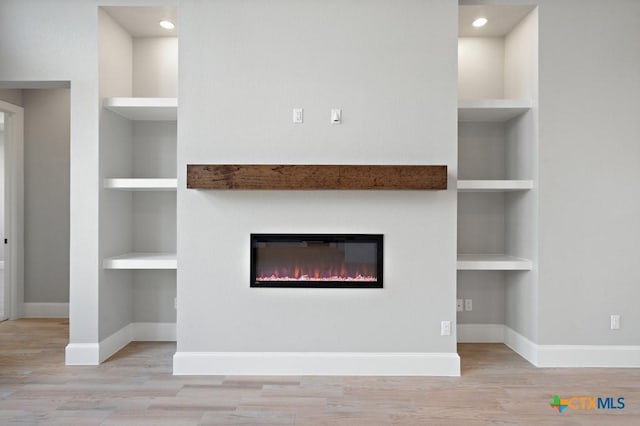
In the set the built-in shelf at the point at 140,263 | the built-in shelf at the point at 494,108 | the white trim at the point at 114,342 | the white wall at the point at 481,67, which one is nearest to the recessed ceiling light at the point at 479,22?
the white wall at the point at 481,67

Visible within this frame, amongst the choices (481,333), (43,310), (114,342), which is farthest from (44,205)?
(481,333)

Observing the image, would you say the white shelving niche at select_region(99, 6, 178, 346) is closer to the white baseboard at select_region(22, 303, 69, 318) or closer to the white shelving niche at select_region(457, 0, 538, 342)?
the white baseboard at select_region(22, 303, 69, 318)

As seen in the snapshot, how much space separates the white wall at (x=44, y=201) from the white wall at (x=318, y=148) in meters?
2.34

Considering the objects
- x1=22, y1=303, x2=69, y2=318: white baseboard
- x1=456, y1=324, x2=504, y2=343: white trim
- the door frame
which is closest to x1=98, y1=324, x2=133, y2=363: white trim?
x1=22, y1=303, x2=69, y2=318: white baseboard

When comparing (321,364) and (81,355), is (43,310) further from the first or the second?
(321,364)

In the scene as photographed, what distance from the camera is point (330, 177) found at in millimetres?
3152

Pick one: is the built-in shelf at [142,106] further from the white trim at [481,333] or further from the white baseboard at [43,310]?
the white trim at [481,333]

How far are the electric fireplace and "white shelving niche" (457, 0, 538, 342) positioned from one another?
926 millimetres

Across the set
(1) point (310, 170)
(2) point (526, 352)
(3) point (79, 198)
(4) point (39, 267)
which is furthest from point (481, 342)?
(4) point (39, 267)

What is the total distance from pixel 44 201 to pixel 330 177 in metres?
3.49

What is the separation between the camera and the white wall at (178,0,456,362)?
3.28 metres

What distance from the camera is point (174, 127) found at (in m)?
4.03

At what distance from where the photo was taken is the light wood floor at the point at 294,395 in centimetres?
255

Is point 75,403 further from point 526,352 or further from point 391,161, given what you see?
point 526,352
